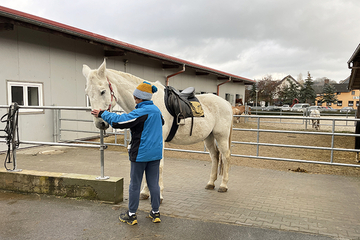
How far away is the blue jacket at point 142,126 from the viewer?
2875 mm

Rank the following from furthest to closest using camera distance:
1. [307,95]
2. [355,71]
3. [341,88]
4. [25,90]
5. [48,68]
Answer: [341,88]
[307,95]
[355,71]
[48,68]
[25,90]

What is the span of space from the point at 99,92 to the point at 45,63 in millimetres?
6524

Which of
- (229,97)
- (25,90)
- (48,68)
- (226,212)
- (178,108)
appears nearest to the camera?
(226,212)

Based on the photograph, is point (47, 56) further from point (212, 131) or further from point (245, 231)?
point (245, 231)

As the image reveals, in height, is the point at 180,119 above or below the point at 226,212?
above

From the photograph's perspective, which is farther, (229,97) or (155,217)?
(229,97)

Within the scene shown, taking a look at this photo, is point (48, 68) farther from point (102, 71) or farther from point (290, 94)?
point (290, 94)

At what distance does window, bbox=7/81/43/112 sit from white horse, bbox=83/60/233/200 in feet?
18.3

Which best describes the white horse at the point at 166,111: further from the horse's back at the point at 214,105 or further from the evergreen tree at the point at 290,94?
the evergreen tree at the point at 290,94

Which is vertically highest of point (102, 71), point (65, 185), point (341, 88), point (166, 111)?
point (341, 88)

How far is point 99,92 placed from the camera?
317 cm

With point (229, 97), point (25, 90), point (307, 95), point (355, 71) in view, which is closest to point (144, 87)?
point (25, 90)

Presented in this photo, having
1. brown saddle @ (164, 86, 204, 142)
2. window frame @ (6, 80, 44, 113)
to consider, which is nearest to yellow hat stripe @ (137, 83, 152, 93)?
brown saddle @ (164, 86, 204, 142)

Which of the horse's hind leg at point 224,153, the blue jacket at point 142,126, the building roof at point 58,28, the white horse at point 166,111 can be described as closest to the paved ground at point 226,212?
the horse's hind leg at point 224,153
